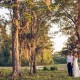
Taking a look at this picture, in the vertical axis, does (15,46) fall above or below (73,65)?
above

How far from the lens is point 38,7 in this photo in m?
21.8

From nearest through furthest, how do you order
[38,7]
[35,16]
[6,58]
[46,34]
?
[38,7] < [35,16] < [46,34] < [6,58]

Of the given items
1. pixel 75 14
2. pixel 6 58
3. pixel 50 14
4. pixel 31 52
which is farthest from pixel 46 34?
pixel 6 58

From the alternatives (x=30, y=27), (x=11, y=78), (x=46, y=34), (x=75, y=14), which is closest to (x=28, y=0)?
(x=11, y=78)

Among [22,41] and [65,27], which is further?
[22,41]

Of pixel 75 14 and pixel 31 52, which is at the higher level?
pixel 75 14

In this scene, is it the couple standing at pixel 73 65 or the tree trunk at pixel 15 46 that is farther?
the couple standing at pixel 73 65

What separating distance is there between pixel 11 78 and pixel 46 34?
1375cm

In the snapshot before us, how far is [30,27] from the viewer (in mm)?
29484

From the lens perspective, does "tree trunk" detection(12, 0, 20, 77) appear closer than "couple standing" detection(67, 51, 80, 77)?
Yes

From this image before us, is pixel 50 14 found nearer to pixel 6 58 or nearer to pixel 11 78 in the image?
pixel 11 78

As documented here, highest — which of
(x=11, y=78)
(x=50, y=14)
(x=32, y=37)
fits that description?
(x=50, y=14)

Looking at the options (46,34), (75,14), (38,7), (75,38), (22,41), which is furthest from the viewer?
(46,34)

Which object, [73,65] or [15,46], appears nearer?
[15,46]
